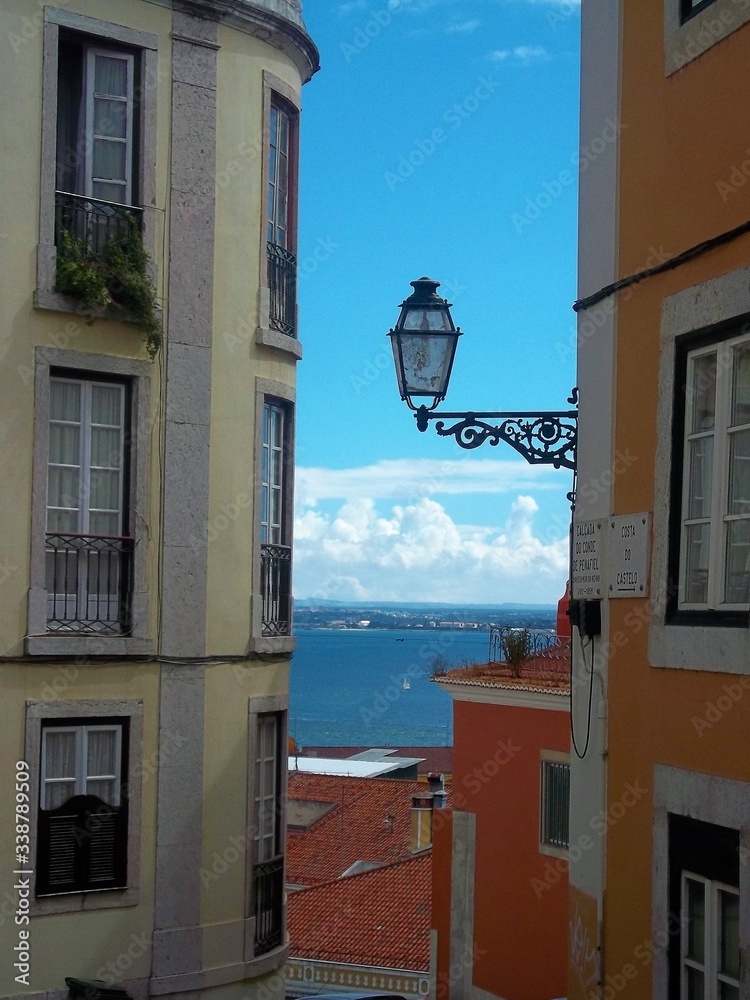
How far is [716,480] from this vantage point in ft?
23.0

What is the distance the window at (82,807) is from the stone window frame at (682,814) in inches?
285

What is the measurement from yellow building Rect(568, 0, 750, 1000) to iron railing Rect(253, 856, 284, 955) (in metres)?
6.68

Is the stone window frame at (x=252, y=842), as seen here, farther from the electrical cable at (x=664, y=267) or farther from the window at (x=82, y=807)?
the electrical cable at (x=664, y=267)

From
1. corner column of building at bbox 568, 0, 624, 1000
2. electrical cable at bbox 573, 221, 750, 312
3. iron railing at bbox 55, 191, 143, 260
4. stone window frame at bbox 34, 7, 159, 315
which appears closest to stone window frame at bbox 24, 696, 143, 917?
stone window frame at bbox 34, 7, 159, 315

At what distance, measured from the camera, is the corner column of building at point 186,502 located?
13742mm

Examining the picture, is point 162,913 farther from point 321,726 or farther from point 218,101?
point 321,726

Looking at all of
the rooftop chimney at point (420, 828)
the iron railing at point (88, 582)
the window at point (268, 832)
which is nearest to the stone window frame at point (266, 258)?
the iron railing at point (88, 582)

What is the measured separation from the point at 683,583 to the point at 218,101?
30.1ft

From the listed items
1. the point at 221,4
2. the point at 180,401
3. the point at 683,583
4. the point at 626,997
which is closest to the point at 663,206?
the point at 683,583

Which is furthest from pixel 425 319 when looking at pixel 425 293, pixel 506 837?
pixel 506 837

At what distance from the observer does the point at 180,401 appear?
556 inches

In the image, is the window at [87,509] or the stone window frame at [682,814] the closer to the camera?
the stone window frame at [682,814]

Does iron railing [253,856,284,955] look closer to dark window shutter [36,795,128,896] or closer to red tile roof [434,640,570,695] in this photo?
dark window shutter [36,795,128,896]

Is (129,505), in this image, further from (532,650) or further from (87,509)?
(532,650)
